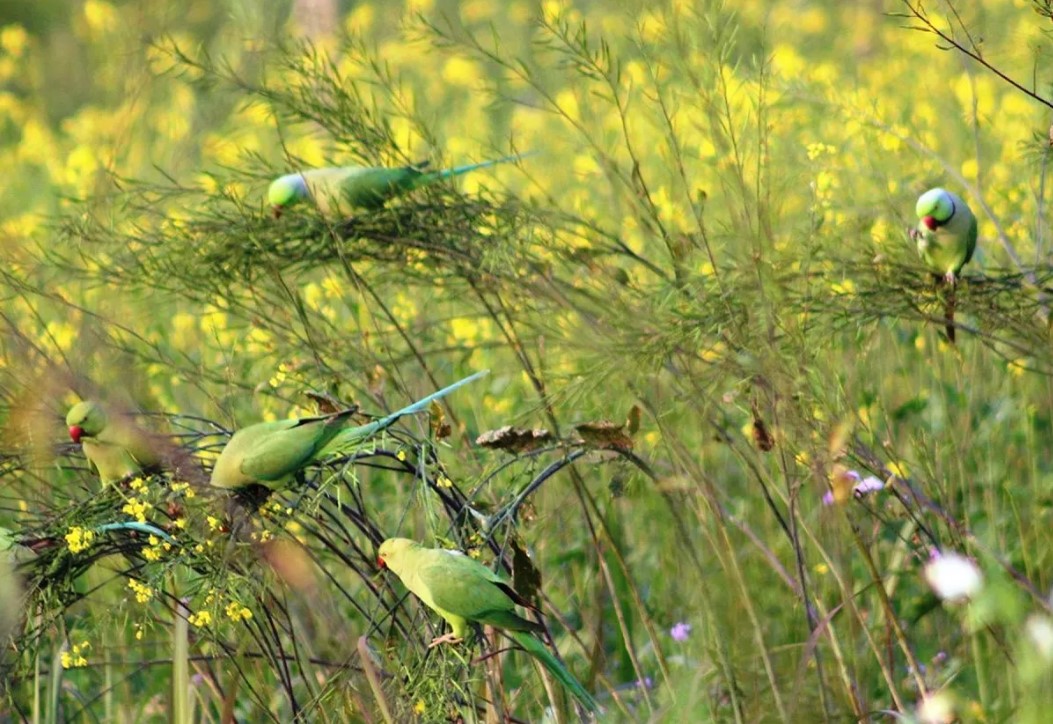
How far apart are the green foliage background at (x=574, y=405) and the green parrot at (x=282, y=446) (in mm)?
61

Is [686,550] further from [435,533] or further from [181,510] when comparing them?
[181,510]

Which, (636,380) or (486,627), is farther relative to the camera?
(636,380)

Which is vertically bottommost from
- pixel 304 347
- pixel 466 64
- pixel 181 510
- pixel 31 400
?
pixel 181 510

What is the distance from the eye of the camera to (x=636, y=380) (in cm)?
219

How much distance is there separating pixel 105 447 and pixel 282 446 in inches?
13.9

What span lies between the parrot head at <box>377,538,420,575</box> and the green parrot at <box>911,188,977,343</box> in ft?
3.26

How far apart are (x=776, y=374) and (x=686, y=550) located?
1.69ft

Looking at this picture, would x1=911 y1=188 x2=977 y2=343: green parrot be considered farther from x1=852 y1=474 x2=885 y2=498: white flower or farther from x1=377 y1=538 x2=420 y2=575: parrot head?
x1=377 y1=538 x2=420 y2=575: parrot head

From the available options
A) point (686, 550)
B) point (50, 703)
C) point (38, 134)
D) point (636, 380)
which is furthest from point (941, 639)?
point (38, 134)

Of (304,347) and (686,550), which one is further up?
Result: (304,347)

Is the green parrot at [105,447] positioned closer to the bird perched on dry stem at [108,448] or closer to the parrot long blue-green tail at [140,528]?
the bird perched on dry stem at [108,448]

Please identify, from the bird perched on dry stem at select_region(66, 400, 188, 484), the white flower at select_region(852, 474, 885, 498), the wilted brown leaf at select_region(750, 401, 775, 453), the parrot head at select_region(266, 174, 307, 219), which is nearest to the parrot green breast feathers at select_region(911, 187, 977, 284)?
the white flower at select_region(852, 474, 885, 498)

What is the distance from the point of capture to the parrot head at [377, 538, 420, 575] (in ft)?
6.31

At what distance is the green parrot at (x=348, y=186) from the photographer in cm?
259
